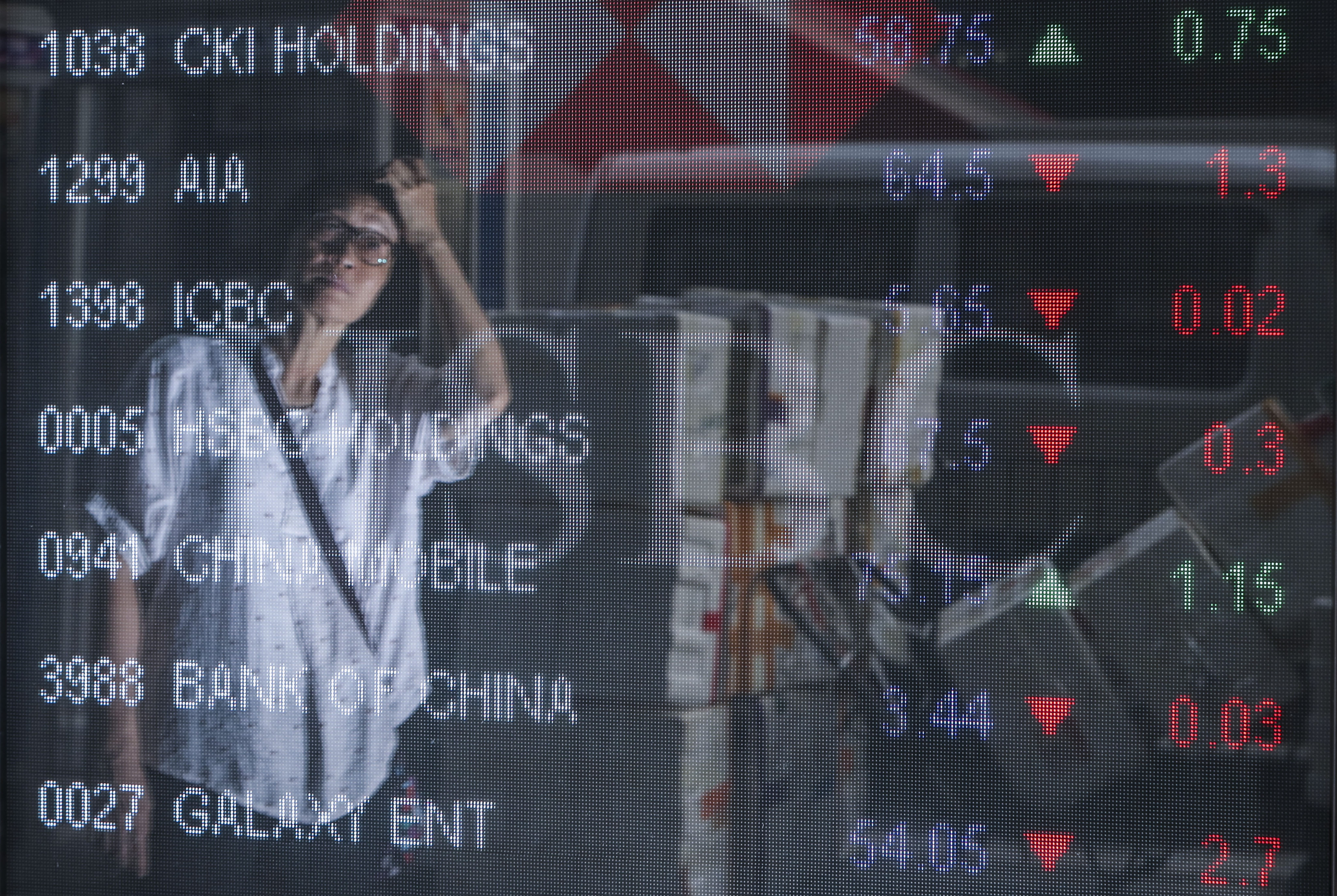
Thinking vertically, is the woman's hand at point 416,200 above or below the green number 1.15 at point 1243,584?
above

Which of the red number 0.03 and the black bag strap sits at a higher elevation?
the black bag strap

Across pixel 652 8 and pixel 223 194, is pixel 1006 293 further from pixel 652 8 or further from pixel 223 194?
pixel 223 194

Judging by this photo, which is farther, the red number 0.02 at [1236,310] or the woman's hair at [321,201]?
the woman's hair at [321,201]

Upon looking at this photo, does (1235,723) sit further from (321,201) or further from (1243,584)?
(321,201)

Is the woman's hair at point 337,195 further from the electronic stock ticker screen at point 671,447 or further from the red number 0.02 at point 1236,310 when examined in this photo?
the red number 0.02 at point 1236,310

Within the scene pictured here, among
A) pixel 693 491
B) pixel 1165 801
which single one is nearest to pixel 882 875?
pixel 1165 801

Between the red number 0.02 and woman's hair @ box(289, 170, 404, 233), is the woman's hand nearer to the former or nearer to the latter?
woman's hair @ box(289, 170, 404, 233)

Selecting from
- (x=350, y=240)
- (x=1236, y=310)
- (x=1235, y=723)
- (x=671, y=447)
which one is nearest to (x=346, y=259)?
(x=350, y=240)

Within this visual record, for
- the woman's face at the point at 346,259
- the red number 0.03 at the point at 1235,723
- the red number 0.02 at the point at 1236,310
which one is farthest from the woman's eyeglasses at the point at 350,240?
the red number 0.03 at the point at 1235,723

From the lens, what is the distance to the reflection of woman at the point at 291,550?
1501mm

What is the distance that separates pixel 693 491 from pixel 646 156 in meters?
0.41

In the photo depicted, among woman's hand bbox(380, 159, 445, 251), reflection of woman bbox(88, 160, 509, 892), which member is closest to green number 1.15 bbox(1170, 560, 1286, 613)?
reflection of woman bbox(88, 160, 509, 892)

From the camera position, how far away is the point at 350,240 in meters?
1.52

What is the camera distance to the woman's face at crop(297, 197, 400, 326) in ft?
4.94
